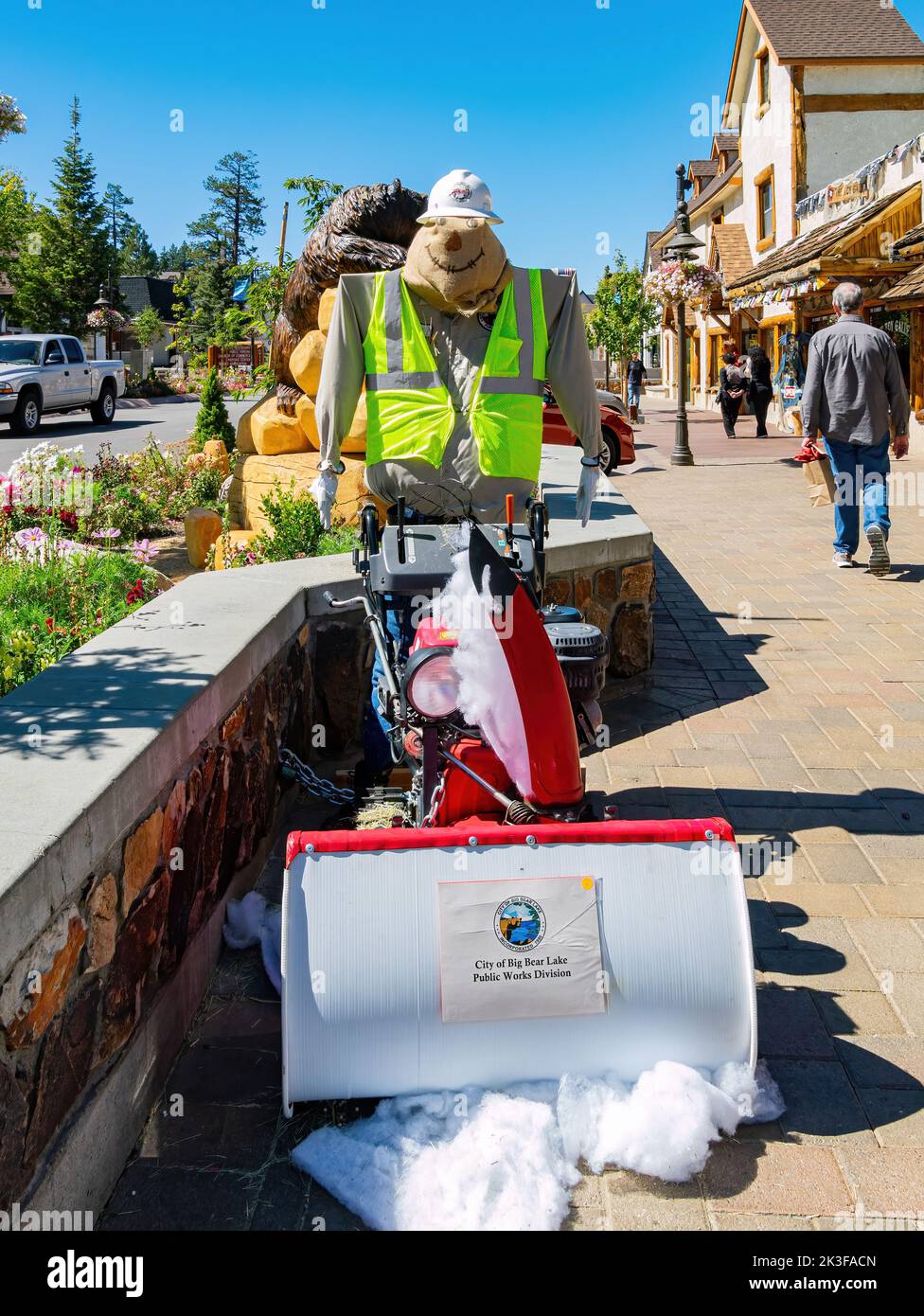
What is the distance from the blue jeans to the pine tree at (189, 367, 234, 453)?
8.74 m

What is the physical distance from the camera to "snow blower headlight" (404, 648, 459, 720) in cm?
298

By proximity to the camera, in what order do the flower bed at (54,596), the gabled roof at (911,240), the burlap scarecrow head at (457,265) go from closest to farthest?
the burlap scarecrow head at (457,265), the flower bed at (54,596), the gabled roof at (911,240)

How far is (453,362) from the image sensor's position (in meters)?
4.03

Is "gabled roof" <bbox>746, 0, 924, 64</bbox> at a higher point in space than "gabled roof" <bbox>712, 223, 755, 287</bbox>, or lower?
higher

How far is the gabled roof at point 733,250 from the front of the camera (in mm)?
30531

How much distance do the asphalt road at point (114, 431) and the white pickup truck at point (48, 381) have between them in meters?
0.41

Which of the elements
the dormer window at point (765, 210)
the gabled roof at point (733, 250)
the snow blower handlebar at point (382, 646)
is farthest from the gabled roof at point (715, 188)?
the snow blower handlebar at point (382, 646)

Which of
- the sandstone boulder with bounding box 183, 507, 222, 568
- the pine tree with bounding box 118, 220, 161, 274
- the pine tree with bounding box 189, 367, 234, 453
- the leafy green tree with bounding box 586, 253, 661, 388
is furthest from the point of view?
the pine tree with bounding box 118, 220, 161, 274

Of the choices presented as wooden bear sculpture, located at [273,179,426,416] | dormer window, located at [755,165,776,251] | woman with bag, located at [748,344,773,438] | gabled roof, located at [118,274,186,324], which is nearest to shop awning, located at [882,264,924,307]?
woman with bag, located at [748,344,773,438]

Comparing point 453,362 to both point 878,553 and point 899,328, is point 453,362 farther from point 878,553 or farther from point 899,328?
point 899,328

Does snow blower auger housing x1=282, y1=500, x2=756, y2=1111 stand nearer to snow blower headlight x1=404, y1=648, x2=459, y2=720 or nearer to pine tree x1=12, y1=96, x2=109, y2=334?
snow blower headlight x1=404, y1=648, x2=459, y2=720

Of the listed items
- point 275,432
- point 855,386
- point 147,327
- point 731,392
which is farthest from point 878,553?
point 147,327

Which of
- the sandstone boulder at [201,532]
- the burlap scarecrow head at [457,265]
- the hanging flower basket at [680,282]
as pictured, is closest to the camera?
the burlap scarecrow head at [457,265]

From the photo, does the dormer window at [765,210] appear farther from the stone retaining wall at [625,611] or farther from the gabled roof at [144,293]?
the gabled roof at [144,293]
